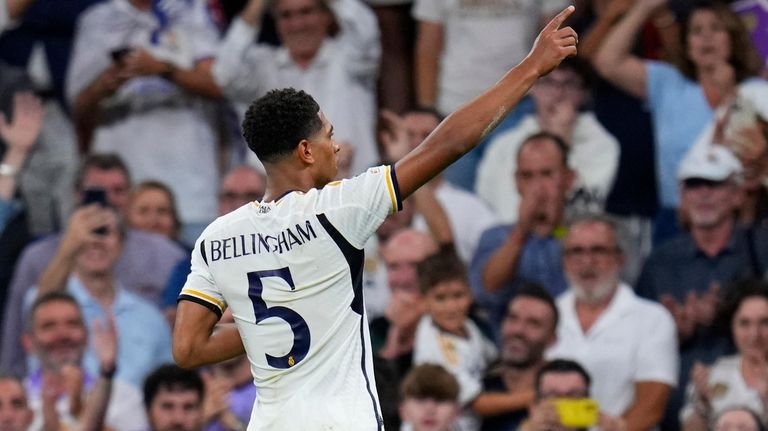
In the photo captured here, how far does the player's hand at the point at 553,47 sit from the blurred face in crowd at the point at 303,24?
18.9ft

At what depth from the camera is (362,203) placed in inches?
197

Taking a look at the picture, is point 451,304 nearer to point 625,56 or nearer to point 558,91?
point 558,91

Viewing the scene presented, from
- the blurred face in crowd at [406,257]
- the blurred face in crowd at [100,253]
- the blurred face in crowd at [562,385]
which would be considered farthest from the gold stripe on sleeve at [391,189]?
the blurred face in crowd at [100,253]

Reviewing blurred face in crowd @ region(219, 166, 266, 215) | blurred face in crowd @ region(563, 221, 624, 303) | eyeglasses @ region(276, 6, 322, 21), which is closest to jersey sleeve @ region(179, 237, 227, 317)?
blurred face in crowd @ region(563, 221, 624, 303)

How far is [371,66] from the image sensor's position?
35.8ft

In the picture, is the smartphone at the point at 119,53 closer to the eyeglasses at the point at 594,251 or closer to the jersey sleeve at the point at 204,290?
the eyeglasses at the point at 594,251

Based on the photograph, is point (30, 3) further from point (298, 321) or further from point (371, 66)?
point (298, 321)

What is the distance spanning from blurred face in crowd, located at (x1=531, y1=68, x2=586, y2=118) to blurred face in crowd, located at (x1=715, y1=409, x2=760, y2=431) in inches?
103

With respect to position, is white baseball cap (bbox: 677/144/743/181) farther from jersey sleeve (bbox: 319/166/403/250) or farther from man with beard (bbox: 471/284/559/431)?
jersey sleeve (bbox: 319/166/403/250)

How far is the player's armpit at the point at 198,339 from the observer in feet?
17.2

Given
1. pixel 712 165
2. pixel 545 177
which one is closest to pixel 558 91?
pixel 545 177

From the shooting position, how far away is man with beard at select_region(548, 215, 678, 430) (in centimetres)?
895

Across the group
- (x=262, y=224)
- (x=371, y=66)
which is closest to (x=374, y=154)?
(x=371, y=66)

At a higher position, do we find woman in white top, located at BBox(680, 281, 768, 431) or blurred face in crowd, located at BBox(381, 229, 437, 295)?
blurred face in crowd, located at BBox(381, 229, 437, 295)
